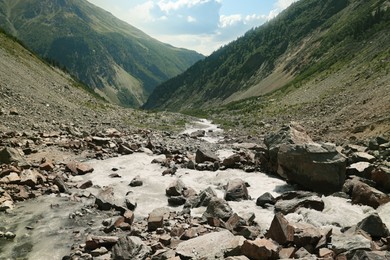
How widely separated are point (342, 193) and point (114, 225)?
11.9 metres

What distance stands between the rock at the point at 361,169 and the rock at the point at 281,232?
402 inches

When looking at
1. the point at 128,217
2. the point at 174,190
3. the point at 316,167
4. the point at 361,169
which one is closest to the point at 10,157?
the point at 174,190

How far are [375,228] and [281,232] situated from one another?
345 centimetres

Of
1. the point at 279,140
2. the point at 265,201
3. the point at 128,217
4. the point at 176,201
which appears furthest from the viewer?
the point at 279,140

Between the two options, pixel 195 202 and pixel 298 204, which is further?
pixel 195 202

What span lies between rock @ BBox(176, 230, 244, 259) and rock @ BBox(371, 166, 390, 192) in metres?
10.8

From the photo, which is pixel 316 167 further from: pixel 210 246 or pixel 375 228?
pixel 210 246

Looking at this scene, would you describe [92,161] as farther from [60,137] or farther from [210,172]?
[210,172]

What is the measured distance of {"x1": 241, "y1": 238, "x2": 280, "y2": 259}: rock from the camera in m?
11.4

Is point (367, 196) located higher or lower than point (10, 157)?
higher

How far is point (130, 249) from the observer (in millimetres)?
13023

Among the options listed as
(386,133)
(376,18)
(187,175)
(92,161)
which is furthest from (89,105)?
(376,18)

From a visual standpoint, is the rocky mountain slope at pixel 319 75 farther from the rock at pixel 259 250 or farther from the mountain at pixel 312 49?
the rock at pixel 259 250

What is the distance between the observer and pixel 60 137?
109 feet
